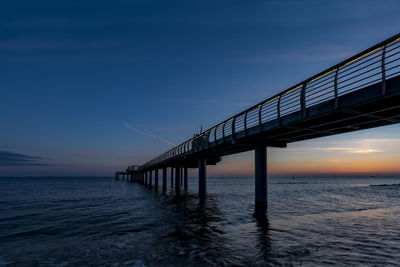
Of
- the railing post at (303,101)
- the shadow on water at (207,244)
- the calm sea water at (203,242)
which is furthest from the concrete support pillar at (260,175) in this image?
the railing post at (303,101)

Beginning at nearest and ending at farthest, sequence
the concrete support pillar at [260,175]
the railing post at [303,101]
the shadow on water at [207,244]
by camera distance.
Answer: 1. the shadow on water at [207,244]
2. the railing post at [303,101]
3. the concrete support pillar at [260,175]

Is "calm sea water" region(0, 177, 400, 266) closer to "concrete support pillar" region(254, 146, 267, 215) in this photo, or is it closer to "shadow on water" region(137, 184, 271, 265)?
"shadow on water" region(137, 184, 271, 265)

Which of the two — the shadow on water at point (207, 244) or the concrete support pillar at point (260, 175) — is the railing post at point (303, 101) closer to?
the shadow on water at point (207, 244)

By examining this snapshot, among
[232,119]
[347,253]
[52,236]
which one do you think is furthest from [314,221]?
[52,236]

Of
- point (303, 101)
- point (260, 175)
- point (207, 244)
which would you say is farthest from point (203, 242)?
point (260, 175)

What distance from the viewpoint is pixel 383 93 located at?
9.66 meters

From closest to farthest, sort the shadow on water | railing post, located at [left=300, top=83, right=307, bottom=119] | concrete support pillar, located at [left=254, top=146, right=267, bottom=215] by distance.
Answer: the shadow on water < railing post, located at [left=300, top=83, right=307, bottom=119] < concrete support pillar, located at [left=254, top=146, right=267, bottom=215]

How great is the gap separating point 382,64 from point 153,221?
13.3 m

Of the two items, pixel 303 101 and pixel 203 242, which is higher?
pixel 303 101

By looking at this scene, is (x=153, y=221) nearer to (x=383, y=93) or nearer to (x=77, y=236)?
(x=77, y=236)

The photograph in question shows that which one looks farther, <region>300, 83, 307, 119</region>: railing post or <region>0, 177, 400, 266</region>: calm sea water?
<region>300, 83, 307, 119</region>: railing post

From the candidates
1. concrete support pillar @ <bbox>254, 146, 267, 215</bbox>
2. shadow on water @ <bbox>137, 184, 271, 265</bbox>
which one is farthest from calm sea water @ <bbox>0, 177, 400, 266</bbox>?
concrete support pillar @ <bbox>254, 146, 267, 215</bbox>

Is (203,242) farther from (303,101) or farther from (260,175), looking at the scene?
(260,175)

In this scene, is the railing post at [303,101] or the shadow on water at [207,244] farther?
the railing post at [303,101]
